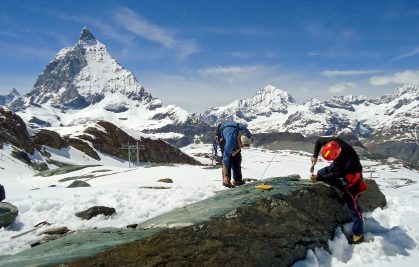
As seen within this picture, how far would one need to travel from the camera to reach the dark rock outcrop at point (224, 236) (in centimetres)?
756

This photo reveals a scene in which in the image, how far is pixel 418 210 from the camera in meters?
14.3

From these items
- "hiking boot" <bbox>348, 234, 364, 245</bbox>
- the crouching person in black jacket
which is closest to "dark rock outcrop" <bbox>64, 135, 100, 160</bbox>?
the crouching person in black jacket

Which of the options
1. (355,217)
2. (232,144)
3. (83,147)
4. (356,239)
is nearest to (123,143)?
(83,147)

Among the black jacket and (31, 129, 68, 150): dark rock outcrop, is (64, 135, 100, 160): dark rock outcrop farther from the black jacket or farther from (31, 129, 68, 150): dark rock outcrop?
the black jacket

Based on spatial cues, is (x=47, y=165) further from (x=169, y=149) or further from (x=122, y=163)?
(x=169, y=149)

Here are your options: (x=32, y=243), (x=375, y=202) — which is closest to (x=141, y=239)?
(x=32, y=243)

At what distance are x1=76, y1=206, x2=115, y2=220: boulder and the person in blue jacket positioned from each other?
4.57 metres

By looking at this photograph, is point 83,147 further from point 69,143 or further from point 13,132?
A: point 13,132

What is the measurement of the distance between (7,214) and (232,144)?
7.91 meters

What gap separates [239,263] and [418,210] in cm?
888

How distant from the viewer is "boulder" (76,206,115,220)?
44.5ft

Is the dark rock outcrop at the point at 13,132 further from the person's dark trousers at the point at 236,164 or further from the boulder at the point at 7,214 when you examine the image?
the person's dark trousers at the point at 236,164

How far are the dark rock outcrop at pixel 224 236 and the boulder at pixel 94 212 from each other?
398 centimetres

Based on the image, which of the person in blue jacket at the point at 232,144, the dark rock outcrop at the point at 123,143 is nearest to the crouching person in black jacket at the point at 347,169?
the person in blue jacket at the point at 232,144
